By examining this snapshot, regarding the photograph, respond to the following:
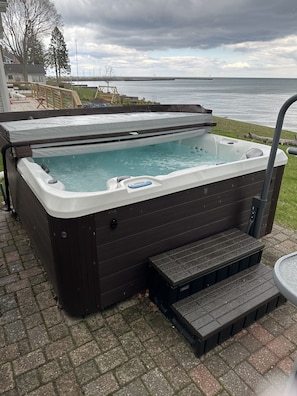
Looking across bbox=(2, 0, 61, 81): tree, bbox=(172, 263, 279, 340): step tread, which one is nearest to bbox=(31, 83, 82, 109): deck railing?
bbox=(172, 263, 279, 340): step tread

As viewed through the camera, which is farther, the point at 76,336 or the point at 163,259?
the point at 163,259

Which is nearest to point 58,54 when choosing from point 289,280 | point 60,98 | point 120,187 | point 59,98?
point 59,98

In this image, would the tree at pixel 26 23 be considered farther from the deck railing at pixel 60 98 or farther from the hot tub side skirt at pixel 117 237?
the hot tub side skirt at pixel 117 237

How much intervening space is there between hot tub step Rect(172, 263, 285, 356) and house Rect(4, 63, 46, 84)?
111 ft

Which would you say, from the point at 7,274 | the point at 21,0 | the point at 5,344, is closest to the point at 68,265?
the point at 5,344

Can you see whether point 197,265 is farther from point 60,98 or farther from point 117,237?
point 60,98

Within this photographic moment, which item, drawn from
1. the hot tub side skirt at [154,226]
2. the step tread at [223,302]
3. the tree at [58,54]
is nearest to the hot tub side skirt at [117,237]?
the hot tub side skirt at [154,226]

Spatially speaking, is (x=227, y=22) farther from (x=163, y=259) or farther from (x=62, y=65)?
(x=62, y=65)

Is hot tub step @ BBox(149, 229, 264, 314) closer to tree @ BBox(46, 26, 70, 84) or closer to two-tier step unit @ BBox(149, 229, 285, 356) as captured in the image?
two-tier step unit @ BBox(149, 229, 285, 356)

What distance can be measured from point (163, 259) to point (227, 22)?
16.6ft

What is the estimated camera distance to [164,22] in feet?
30.4

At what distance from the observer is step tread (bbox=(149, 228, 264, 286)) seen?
1.73 meters

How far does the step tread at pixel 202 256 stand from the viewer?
173 centimetres

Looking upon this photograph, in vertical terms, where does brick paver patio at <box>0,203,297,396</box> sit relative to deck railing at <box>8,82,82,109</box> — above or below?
below
